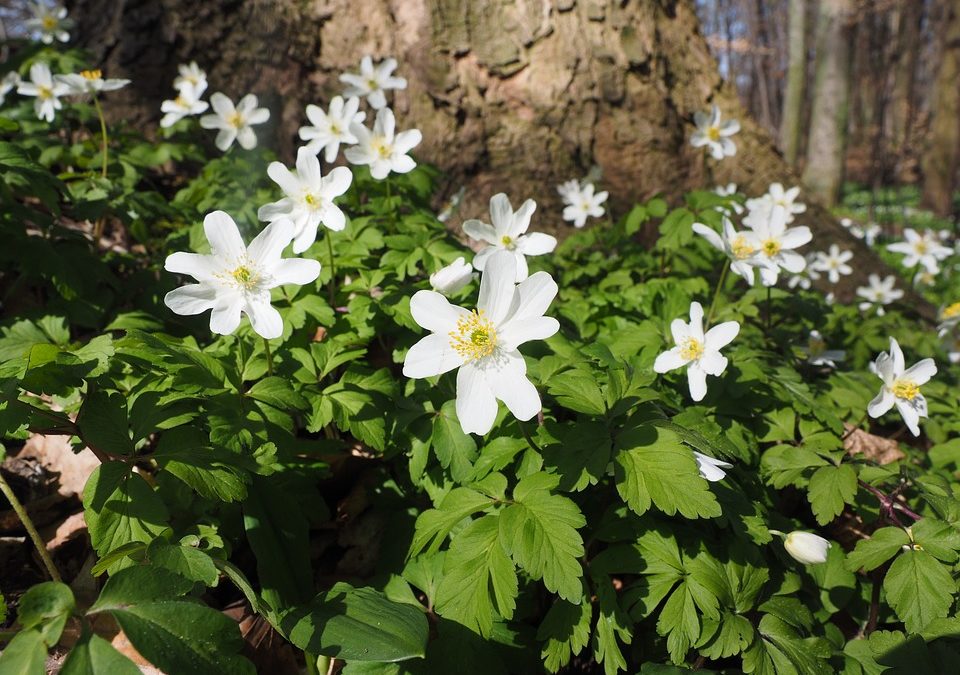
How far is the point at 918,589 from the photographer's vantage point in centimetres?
179

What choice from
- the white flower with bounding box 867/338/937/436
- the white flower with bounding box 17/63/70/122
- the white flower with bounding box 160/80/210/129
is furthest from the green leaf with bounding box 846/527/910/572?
the white flower with bounding box 17/63/70/122

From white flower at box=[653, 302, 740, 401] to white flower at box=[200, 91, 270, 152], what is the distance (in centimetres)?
253

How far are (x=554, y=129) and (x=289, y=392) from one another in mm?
3002

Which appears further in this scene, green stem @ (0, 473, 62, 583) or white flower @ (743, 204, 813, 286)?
white flower @ (743, 204, 813, 286)

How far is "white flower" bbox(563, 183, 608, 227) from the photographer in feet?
12.8

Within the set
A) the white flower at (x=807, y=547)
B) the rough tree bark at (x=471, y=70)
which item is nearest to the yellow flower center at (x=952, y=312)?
the rough tree bark at (x=471, y=70)

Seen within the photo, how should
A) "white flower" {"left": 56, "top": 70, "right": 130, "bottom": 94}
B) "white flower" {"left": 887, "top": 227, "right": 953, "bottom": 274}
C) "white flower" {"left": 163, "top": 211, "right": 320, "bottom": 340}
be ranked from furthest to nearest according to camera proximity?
"white flower" {"left": 887, "top": 227, "right": 953, "bottom": 274} → "white flower" {"left": 56, "top": 70, "right": 130, "bottom": 94} → "white flower" {"left": 163, "top": 211, "right": 320, "bottom": 340}

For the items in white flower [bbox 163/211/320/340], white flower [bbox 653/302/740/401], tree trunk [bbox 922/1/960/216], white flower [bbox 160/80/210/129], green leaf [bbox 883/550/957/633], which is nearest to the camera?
green leaf [bbox 883/550/957/633]

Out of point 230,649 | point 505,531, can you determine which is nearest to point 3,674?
point 230,649

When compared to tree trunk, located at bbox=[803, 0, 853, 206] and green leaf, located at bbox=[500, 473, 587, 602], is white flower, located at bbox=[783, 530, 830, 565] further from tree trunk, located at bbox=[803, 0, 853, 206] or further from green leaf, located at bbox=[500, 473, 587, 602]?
tree trunk, located at bbox=[803, 0, 853, 206]

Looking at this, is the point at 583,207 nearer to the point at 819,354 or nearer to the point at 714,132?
the point at 714,132

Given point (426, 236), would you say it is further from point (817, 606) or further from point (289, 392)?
point (817, 606)

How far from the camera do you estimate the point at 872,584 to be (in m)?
2.08

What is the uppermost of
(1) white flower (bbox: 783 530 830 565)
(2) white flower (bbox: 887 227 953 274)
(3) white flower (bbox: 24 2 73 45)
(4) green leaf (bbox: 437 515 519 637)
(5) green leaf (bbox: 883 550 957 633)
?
(3) white flower (bbox: 24 2 73 45)
